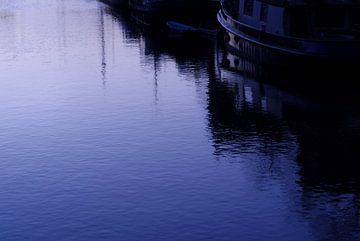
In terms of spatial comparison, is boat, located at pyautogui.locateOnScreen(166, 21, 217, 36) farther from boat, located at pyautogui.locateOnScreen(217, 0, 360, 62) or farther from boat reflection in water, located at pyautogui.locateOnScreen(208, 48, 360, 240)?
boat reflection in water, located at pyautogui.locateOnScreen(208, 48, 360, 240)

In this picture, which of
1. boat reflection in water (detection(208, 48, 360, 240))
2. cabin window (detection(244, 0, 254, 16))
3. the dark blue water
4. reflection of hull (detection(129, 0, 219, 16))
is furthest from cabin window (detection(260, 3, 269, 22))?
reflection of hull (detection(129, 0, 219, 16))

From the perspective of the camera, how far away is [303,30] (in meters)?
39.2

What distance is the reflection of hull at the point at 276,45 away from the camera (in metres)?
35.1

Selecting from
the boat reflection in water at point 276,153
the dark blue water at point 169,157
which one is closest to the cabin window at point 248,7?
the boat reflection in water at point 276,153

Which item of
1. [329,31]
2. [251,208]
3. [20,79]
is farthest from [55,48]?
[251,208]

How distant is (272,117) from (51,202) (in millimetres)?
12802

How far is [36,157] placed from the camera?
2481 centimetres

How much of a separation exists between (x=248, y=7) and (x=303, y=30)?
26.7ft

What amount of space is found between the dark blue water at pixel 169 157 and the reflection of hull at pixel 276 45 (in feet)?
7.63

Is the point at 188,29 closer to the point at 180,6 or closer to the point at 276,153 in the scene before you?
the point at 180,6

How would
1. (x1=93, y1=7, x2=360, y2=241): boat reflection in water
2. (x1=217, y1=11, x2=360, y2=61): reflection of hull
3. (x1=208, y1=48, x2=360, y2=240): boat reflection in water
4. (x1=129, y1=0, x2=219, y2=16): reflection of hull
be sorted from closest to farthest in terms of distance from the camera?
(x1=93, y1=7, x2=360, y2=241): boat reflection in water, (x1=208, y1=48, x2=360, y2=240): boat reflection in water, (x1=217, y1=11, x2=360, y2=61): reflection of hull, (x1=129, y1=0, x2=219, y2=16): reflection of hull

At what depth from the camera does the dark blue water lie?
59.6 feet

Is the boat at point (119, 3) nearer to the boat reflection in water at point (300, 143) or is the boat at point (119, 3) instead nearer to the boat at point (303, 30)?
the boat at point (303, 30)

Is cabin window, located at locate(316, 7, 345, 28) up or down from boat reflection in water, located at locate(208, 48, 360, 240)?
up
